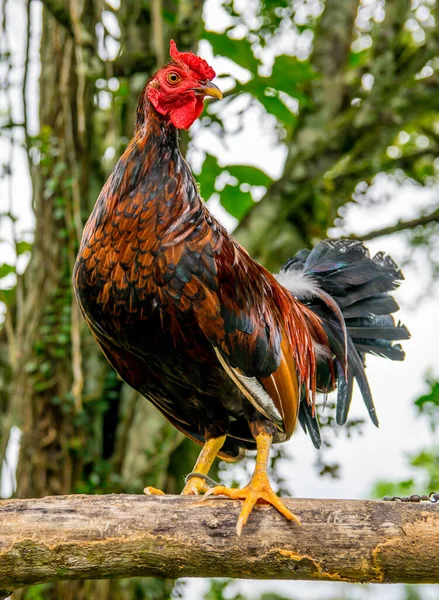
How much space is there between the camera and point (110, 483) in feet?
16.6

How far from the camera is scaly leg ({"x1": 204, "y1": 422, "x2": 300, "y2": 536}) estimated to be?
248 centimetres

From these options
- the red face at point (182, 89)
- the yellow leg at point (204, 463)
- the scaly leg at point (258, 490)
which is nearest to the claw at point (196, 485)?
the yellow leg at point (204, 463)

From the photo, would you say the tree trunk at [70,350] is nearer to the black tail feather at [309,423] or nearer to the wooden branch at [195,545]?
the black tail feather at [309,423]

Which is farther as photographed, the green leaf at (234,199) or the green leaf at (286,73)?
the green leaf at (234,199)

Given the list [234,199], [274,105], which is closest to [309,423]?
[274,105]

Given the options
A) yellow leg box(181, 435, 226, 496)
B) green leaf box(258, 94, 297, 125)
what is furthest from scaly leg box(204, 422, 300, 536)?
green leaf box(258, 94, 297, 125)

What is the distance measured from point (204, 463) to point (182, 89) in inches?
58.1

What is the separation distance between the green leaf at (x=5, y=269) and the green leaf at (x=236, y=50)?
1.97 meters

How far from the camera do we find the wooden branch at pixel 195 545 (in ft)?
7.74

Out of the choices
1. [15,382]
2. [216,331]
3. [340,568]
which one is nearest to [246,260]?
[216,331]

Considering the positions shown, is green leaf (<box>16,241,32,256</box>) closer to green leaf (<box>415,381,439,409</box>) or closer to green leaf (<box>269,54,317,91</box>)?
green leaf (<box>269,54,317,91</box>)

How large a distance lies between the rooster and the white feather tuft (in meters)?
0.35

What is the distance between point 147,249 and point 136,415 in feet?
8.93

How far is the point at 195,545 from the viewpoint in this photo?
2373 millimetres
